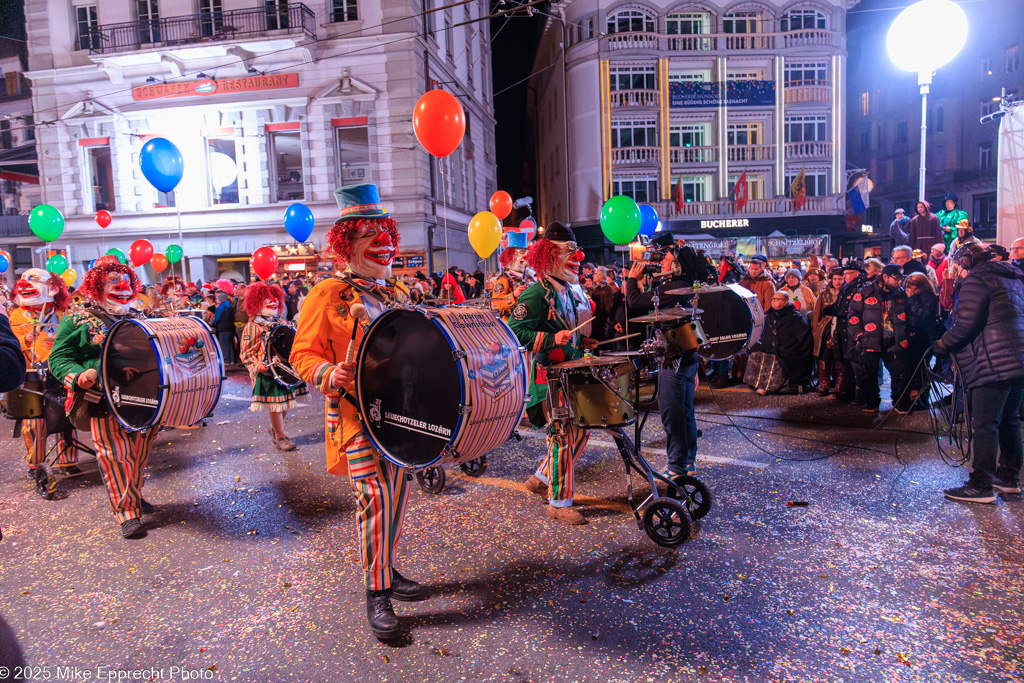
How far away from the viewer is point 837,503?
495cm

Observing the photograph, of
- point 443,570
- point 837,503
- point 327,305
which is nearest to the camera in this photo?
point 327,305

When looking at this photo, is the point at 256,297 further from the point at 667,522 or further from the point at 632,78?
the point at 632,78

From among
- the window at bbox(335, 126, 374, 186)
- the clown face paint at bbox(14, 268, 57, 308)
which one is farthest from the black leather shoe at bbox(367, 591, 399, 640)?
the window at bbox(335, 126, 374, 186)

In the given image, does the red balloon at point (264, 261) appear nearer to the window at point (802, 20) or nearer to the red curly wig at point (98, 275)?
the red curly wig at point (98, 275)

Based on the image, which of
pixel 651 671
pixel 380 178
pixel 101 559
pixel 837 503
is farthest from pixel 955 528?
pixel 380 178

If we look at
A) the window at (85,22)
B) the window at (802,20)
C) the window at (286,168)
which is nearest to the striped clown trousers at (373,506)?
the window at (286,168)

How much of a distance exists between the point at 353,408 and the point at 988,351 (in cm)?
466

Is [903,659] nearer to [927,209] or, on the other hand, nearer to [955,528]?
[955,528]

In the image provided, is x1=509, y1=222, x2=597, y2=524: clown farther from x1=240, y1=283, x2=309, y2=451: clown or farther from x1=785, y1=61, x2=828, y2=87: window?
x1=785, y1=61, x2=828, y2=87: window

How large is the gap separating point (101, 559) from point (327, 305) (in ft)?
9.02

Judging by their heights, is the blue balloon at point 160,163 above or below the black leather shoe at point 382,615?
above

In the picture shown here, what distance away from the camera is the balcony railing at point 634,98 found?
101ft

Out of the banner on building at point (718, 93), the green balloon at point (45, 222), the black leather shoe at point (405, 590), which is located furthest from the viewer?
the banner on building at point (718, 93)

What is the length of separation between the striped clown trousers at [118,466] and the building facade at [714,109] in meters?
27.5
